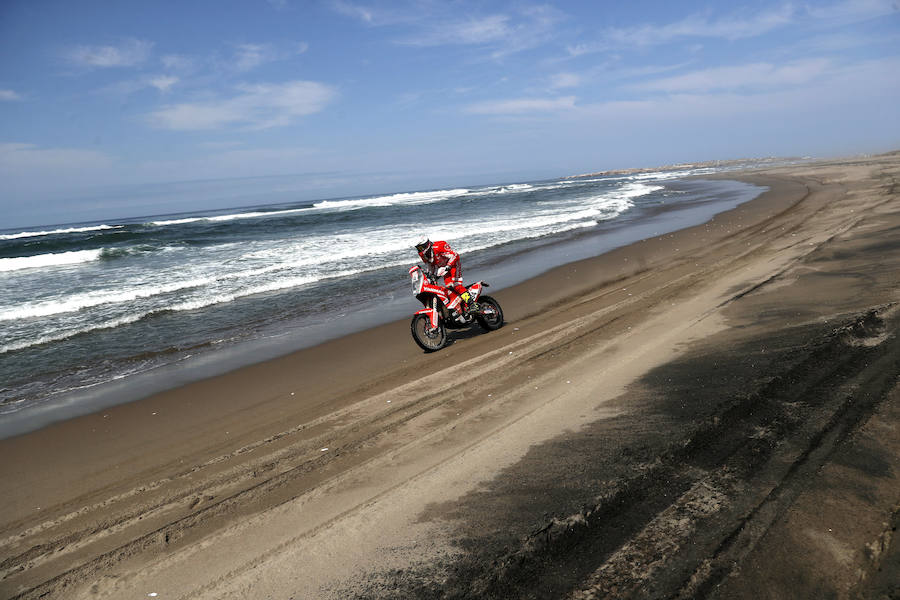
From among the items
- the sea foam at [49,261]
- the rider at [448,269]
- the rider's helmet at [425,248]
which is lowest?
the rider at [448,269]

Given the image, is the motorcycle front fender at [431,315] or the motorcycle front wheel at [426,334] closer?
the motorcycle front wheel at [426,334]

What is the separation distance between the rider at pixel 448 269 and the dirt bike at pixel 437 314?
0.10 metres

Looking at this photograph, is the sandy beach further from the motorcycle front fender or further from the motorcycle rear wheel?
the motorcycle rear wheel

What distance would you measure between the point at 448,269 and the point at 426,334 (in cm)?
118

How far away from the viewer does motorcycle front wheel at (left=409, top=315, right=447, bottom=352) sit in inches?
313

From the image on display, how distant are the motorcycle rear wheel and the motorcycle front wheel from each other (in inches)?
32.5

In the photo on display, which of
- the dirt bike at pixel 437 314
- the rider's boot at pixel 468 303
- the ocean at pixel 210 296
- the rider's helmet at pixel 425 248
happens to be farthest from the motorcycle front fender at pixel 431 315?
the ocean at pixel 210 296

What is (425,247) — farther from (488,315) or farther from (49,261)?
(49,261)

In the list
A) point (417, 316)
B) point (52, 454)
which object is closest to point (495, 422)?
point (417, 316)

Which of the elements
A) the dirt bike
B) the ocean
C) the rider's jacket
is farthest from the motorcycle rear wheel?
the ocean

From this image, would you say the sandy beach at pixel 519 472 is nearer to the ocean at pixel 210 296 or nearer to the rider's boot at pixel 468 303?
the rider's boot at pixel 468 303

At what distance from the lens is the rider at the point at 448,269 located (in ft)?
28.0

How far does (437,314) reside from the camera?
816 centimetres

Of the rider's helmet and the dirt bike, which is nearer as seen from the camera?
the dirt bike
